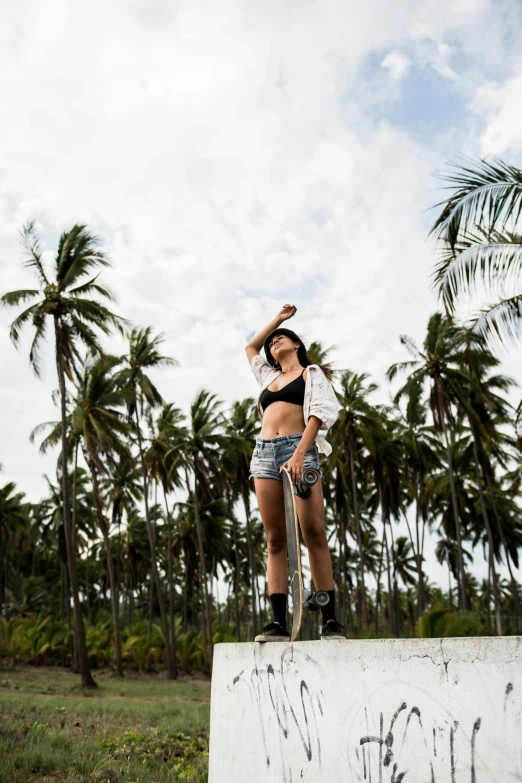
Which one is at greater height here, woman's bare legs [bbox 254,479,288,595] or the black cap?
the black cap

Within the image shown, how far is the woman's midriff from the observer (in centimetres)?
342

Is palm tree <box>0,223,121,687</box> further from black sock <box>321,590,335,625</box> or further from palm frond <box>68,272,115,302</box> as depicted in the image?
black sock <box>321,590,335,625</box>

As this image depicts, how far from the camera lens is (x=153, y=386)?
27094mm

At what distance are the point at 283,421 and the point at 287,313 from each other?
2.66 ft

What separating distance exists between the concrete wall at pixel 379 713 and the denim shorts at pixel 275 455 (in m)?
0.90

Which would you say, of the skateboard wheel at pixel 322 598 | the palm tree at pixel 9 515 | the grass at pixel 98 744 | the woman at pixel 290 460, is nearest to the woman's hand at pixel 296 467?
the woman at pixel 290 460

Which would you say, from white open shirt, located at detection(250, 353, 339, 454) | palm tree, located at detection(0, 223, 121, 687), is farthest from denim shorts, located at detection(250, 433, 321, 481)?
palm tree, located at detection(0, 223, 121, 687)

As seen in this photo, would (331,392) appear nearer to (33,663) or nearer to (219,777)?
(219,777)

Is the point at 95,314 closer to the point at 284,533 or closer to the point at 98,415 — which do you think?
the point at 98,415

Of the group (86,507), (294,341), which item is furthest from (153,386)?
(294,341)

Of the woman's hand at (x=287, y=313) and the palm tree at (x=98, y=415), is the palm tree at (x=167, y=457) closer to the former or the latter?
the palm tree at (x=98, y=415)

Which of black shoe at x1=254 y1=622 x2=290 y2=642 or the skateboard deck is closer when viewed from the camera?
the skateboard deck

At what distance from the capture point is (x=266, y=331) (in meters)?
3.93

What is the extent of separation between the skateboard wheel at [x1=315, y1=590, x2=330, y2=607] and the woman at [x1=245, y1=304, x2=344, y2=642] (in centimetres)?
4
